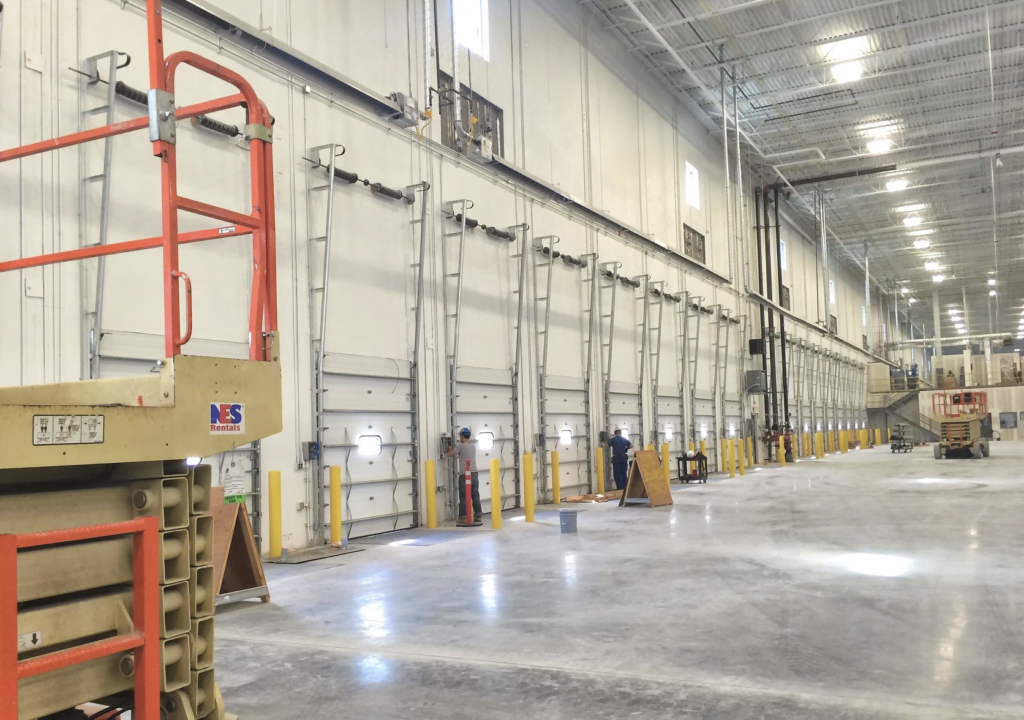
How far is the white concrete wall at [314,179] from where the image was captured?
29.1ft

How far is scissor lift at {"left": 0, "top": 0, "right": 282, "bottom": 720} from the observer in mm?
2953

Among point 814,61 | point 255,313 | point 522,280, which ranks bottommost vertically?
point 255,313

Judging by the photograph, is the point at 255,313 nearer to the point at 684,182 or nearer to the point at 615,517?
the point at 615,517

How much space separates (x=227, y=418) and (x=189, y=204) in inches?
42.4

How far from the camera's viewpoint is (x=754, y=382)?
33.9 metres

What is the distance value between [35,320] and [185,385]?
6.43m

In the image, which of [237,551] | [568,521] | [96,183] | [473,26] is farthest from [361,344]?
[473,26]

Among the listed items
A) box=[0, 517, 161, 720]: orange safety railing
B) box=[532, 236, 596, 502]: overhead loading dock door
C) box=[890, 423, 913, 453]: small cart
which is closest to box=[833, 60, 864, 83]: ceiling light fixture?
box=[532, 236, 596, 502]: overhead loading dock door

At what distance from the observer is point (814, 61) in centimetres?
2466

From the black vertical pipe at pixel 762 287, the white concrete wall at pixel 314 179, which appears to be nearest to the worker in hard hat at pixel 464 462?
the white concrete wall at pixel 314 179

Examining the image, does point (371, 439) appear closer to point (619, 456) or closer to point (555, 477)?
point (555, 477)

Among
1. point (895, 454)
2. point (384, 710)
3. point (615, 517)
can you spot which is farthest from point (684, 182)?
point (384, 710)

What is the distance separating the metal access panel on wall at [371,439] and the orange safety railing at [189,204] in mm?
8517

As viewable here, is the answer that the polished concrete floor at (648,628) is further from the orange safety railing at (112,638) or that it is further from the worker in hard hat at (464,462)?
the worker in hard hat at (464,462)
